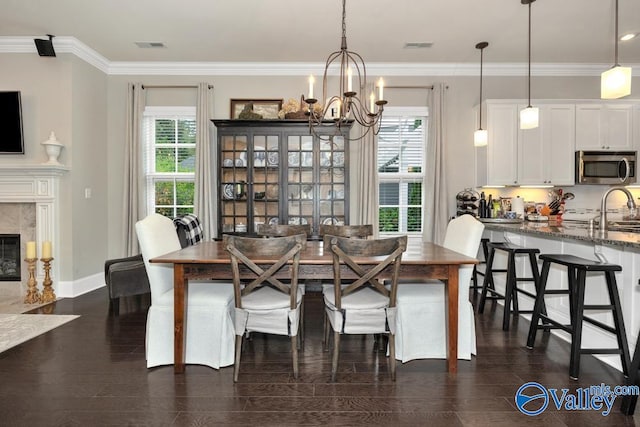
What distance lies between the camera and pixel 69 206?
178 inches

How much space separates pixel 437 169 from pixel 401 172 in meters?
0.51

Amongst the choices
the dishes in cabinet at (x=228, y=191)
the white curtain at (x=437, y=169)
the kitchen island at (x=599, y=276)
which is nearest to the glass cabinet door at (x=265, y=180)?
the dishes in cabinet at (x=228, y=191)

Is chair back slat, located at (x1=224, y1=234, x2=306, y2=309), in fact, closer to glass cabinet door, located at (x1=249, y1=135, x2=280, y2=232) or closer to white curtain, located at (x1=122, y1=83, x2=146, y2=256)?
Answer: glass cabinet door, located at (x1=249, y1=135, x2=280, y2=232)

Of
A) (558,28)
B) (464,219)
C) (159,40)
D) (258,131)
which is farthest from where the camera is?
(258,131)

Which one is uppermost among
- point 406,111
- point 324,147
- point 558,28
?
point 558,28

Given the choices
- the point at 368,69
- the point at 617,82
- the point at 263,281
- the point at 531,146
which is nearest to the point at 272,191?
the point at 368,69

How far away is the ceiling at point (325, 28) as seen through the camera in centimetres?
373

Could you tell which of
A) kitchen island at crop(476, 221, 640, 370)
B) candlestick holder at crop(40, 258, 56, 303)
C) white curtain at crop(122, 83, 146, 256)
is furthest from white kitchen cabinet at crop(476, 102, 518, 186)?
candlestick holder at crop(40, 258, 56, 303)

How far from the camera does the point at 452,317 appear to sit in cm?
249

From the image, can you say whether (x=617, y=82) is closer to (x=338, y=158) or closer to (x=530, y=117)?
(x=530, y=117)

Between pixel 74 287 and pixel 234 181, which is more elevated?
pixel 234 181

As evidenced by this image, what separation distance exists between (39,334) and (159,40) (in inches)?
137

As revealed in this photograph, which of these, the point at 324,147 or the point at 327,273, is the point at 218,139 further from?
the point at 327,273

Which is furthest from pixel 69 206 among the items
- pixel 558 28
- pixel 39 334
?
pixel 558 28
